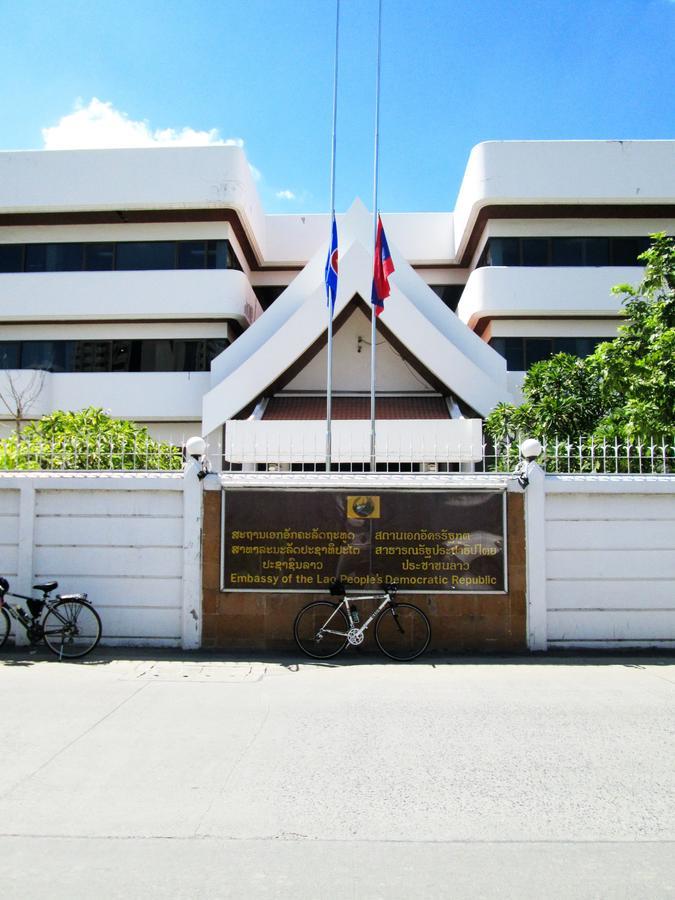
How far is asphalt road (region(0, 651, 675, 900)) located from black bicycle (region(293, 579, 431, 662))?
658 millimetres

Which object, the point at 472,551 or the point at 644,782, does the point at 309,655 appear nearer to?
the point at 472,551

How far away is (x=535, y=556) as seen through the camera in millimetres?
8164

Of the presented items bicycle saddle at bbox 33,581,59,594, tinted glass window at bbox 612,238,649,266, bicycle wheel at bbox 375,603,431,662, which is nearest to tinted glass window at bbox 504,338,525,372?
tinted glass window at bbox 612,238,649,266

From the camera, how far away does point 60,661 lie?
773 centimetres

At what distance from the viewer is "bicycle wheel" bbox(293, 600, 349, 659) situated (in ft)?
25.8

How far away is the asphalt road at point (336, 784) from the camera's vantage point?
132 inches

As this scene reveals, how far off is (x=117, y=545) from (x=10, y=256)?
17.5 m

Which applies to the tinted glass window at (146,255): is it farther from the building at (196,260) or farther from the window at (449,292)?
the window at (449,292)

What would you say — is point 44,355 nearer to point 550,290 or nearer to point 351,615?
point 550,290

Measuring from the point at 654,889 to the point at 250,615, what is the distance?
5.53m

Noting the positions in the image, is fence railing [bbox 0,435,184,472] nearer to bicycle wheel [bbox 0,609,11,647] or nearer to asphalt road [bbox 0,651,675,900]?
bicycle wheel [bbox 0,609,11,647]

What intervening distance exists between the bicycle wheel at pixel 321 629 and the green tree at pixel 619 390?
2.75m

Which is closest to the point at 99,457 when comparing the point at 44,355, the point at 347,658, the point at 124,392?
the point at 347,658

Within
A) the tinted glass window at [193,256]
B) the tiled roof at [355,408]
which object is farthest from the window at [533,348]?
the tinted glass window at [193,256]
